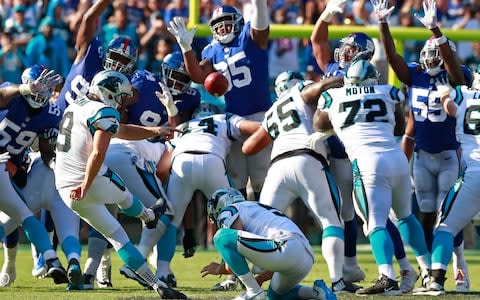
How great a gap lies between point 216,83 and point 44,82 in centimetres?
130

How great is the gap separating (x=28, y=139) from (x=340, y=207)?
2460mm

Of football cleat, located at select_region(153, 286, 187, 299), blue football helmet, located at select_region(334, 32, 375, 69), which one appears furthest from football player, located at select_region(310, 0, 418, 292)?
football cleat, located at select_region(153, 286, 187, 299)

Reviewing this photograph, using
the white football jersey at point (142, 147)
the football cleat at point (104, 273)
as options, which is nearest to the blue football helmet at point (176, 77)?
the white football jersey at point (142, 147)

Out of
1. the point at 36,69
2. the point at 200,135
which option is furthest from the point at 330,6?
the point at 36,69

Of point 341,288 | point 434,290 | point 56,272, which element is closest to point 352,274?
point 341,288

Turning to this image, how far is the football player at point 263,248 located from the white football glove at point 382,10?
245 cm

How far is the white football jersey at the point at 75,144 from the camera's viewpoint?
841cm

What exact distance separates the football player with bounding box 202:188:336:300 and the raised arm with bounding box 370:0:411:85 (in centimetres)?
→ 228

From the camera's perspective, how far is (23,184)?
969 centimetres

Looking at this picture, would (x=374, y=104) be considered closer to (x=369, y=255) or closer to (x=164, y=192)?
(x=164, y=192)

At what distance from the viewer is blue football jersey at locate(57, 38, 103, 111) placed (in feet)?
33.1

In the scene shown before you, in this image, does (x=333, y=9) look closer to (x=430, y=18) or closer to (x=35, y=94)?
(x=430, y=18)

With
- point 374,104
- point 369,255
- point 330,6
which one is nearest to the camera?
point 374,104

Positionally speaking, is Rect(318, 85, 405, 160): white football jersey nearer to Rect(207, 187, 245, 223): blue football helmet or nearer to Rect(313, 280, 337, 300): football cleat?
Rect(207, 187, 245, 223): blue football helmet
